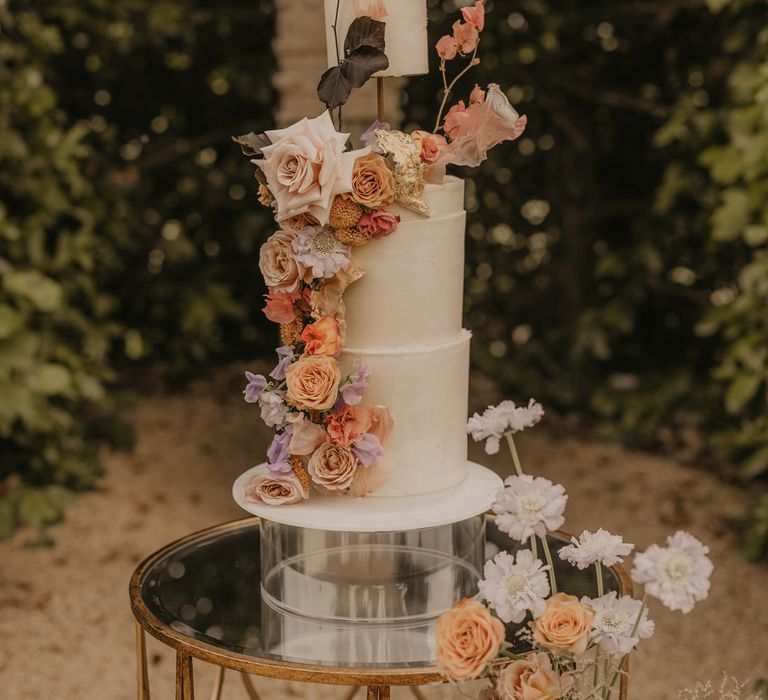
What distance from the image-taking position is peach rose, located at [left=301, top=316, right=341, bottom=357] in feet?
6.11

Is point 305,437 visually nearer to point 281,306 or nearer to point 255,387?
point 255,387

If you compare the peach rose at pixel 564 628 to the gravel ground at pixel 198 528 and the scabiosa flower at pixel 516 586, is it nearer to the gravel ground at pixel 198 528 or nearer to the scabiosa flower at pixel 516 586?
the scabiosa flower at pixel 516 586

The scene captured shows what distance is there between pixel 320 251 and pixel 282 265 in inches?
3.0

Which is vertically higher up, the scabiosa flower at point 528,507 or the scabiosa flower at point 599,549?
the scabiosa flower at point 528,507

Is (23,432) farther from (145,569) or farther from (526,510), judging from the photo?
(526,510)

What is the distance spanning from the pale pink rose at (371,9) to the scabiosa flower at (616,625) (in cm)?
98

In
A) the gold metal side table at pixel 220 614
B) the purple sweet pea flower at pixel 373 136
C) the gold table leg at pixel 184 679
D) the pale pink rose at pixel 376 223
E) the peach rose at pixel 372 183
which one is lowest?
the gold table leg at pixel 184 679

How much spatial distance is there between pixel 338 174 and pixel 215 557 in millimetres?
857

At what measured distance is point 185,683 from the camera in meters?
1.86

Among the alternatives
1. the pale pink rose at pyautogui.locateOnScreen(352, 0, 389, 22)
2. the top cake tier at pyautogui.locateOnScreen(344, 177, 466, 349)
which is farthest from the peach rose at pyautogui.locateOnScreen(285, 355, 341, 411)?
the pale pink rose at pyautogui.locateOnScreen(352, 0, 389, 22)

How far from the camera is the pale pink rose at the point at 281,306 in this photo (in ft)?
6.24

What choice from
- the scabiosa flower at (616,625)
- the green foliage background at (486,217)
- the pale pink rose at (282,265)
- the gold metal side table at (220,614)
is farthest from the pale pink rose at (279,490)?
the green foliage background at (486,217)

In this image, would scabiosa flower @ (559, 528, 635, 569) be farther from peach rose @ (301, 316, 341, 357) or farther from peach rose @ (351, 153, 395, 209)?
peach rose @ (351, 153, 395, 209)

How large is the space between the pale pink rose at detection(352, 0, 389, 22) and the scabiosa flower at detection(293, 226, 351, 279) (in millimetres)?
354
